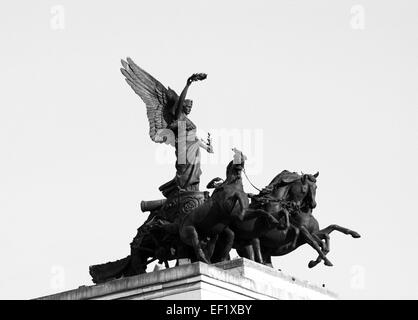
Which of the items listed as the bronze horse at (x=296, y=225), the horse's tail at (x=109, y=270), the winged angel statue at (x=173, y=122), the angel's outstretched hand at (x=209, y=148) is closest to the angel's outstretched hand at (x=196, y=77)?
the winged angel statue at (x=173, y=122)

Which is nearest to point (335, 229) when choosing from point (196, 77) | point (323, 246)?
point (323, 246)

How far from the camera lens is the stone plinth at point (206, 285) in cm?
2164

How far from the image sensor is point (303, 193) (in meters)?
24.0

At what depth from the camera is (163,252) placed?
79.6 feet

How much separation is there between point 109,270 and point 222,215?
3.11 meters

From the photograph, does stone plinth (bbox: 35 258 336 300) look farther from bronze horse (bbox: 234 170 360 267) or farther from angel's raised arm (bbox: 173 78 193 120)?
angel's raised arm (bbox: 173 78 193 120)

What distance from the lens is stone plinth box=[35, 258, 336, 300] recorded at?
71.0 feet

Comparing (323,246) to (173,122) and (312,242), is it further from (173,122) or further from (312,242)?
(173,122)

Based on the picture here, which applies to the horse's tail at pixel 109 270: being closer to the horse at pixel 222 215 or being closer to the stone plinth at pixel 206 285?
the stone plinth at pixel 206 285

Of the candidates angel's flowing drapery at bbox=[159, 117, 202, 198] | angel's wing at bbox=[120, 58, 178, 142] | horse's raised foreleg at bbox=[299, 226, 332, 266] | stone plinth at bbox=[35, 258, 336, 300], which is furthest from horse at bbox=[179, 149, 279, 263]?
angel's wing at bbox=[120, 58, 178, 142]
